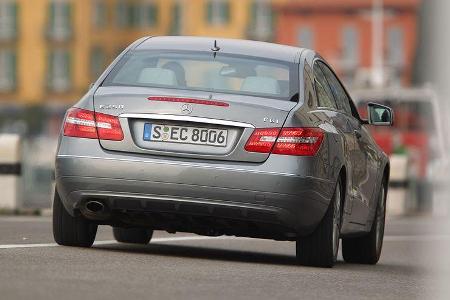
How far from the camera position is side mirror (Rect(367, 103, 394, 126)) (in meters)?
14.2

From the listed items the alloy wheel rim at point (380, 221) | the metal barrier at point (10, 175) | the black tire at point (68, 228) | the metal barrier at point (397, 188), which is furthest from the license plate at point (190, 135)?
the metal barrier at point (397, 188)

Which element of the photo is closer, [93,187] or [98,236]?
[93,187]

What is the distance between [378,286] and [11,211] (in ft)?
37.0

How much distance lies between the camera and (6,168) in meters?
23.0

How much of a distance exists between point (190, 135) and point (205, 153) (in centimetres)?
15

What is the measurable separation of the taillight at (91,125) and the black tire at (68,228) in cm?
59

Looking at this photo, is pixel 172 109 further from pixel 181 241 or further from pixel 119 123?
pixel 181 241

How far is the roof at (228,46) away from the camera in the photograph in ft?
42.3

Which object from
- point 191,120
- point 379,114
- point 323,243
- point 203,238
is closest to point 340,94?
point 379,114

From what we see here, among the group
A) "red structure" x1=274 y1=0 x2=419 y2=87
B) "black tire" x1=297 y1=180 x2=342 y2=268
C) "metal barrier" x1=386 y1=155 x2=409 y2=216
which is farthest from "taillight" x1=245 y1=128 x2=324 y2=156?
"red structure" x1=274 y1=0 x2=419 y2=87

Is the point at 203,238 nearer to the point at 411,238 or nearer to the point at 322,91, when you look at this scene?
the point at 322,91

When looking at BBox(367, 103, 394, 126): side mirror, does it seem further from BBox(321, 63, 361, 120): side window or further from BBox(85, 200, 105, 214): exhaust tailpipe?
BBox(85, 200, 105, 214): exhaust tailpipe

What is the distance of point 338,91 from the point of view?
1392 cm

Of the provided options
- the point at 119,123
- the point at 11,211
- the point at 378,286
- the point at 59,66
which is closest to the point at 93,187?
the point at 119,123
